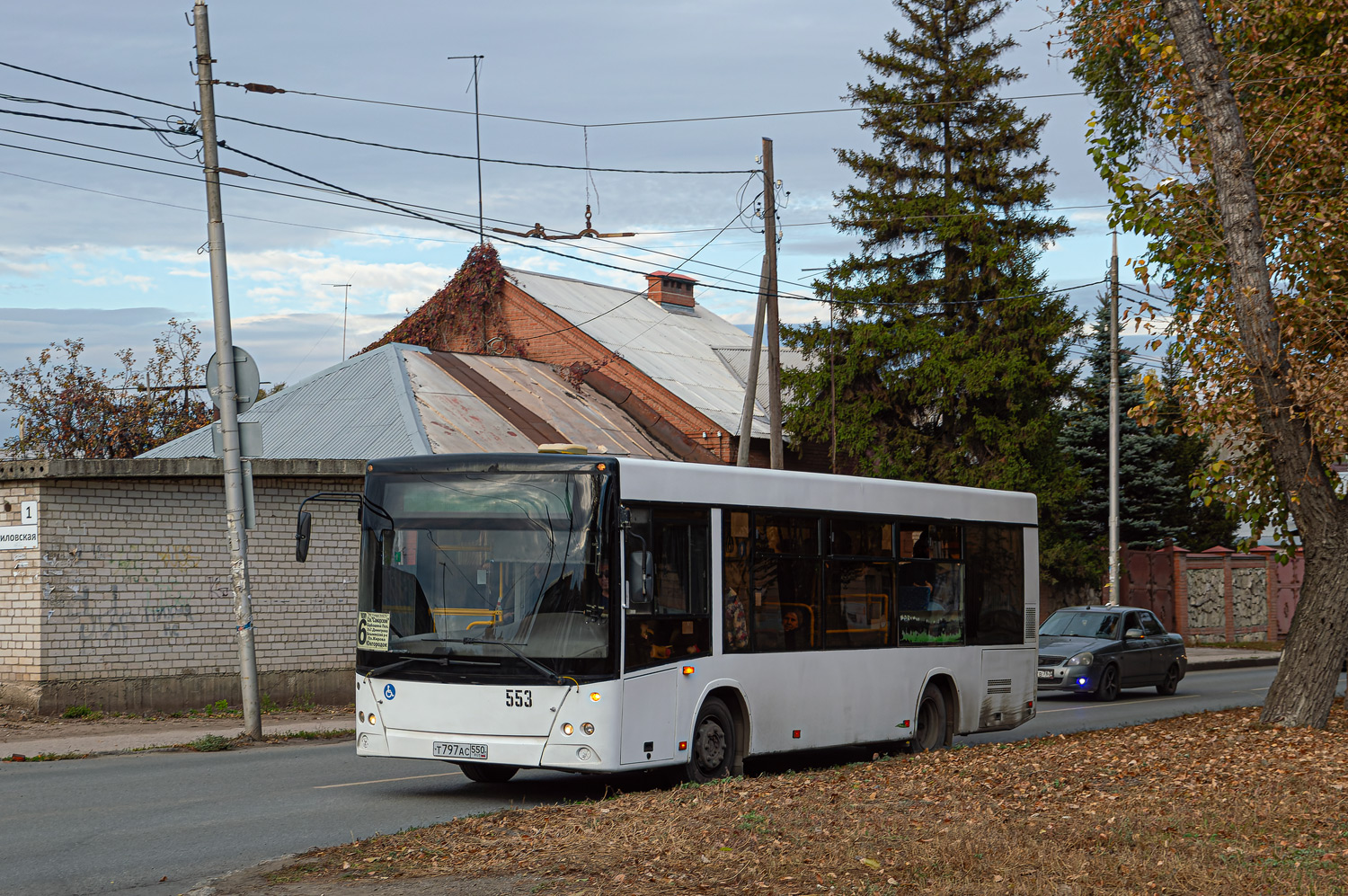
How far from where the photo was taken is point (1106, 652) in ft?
72.3

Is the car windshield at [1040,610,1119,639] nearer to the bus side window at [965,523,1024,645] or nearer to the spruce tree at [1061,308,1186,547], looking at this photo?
the bus side window at [965,523,1024,645]

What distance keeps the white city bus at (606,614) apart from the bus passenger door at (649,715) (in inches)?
0.6

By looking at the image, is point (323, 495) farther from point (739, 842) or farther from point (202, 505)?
point (202, 505)

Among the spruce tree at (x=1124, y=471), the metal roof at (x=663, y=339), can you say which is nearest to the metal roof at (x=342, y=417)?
the metal roof at (x=663, y=339)

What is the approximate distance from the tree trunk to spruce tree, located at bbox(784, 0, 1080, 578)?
19.6 meters

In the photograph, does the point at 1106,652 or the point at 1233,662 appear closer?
the point at 1106,652

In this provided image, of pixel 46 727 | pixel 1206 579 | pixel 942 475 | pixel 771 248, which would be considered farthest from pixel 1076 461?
pixel 46 727

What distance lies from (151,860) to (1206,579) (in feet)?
117

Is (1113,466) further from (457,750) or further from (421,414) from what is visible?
(457,750)

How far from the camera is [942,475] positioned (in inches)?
1355

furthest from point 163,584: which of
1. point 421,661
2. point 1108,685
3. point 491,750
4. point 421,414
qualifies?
point 1108,685

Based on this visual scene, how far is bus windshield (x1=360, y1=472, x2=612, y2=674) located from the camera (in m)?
10.1

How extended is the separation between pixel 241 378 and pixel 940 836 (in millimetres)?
10789

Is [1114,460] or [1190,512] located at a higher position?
[1114,460]
